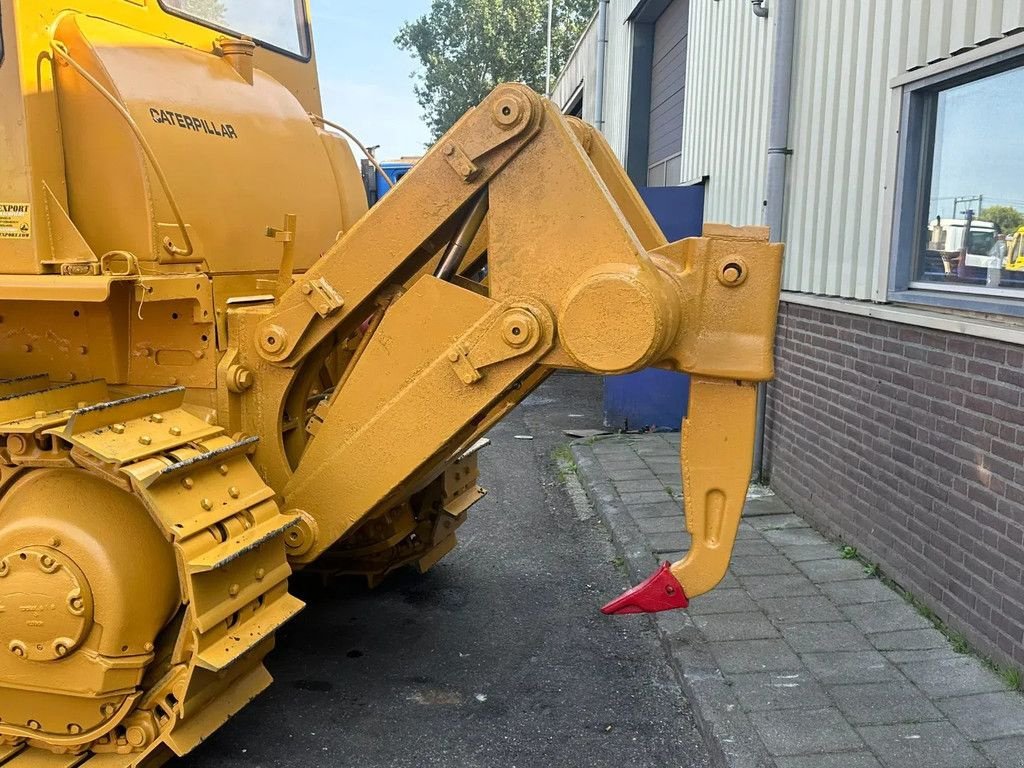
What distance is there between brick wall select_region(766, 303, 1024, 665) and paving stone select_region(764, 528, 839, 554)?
78 millimetres

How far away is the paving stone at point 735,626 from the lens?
3893 millimetres

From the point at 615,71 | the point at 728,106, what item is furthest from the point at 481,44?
the point at 728,106

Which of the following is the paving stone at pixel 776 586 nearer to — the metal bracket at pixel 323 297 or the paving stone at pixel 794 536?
the paving stone at pixel 794 536

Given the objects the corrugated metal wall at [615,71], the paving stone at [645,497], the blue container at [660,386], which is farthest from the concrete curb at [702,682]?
the corrugated metal wall at [615,71]

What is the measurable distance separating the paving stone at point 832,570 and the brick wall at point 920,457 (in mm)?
111

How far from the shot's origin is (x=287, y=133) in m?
4.05

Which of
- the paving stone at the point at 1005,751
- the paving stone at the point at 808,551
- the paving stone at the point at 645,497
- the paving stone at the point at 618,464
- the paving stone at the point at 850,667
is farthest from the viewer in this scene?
the paving stone at the point at 618,464

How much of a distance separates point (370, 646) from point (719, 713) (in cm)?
161

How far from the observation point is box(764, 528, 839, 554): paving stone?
504cm

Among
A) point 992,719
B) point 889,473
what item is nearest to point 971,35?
point 889,473

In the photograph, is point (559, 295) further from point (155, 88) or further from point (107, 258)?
point (155, 88)

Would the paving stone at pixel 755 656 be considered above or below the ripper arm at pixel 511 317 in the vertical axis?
below

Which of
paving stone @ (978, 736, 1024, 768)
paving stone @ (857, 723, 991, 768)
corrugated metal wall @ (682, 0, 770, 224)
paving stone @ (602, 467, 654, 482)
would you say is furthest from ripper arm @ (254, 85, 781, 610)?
corrugated metal wall @ (682, 0, 770, 224)

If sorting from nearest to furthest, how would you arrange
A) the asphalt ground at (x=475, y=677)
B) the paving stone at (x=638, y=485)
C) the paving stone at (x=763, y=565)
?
the asphalt ground at (x=475, y=677), the paving stone at (x=763, y=565), the paving stone at (x=638, y=485)
